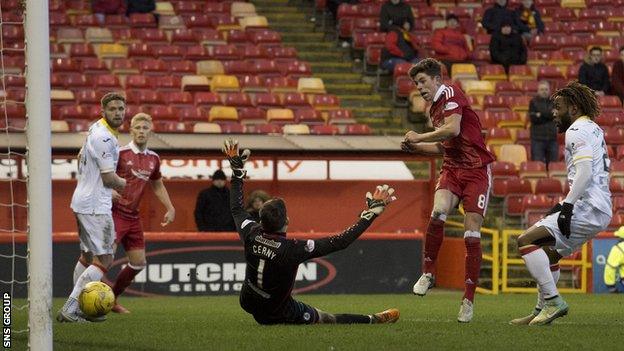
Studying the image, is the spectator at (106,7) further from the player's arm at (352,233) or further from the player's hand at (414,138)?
the player's arm at (352,233)

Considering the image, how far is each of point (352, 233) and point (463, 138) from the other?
1894mm

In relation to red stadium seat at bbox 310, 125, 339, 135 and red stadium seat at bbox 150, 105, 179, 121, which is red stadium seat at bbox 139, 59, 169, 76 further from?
red stadium seat at bbox 310, 125, 339, 135

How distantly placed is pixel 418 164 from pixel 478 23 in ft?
19.6

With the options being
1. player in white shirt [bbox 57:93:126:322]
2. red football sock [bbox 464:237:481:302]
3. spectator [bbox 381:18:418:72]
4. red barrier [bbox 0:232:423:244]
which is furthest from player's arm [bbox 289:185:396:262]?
spectator [bbox 381:18:418:72]

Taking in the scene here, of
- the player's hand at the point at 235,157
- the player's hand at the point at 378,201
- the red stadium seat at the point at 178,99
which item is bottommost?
the player's hand at the point at 378,201

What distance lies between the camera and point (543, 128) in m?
21.6

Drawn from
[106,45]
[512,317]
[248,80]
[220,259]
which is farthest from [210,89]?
[512,317]

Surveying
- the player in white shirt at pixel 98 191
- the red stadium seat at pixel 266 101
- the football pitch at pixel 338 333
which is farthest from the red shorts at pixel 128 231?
the red stadium seat at pixel 266 101

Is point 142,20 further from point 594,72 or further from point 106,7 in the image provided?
point 594,72

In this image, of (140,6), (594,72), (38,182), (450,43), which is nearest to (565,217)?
(38,182)

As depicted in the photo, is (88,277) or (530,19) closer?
(88,277)

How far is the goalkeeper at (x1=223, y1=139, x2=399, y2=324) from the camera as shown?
1035cm

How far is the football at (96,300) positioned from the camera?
36.9ft

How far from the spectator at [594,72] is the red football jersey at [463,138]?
511 inches
